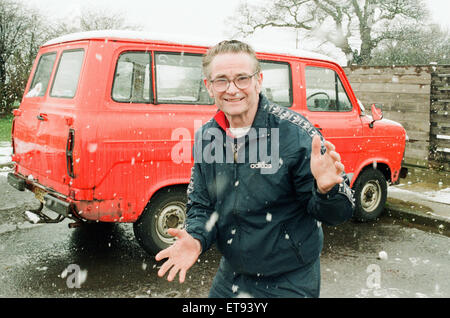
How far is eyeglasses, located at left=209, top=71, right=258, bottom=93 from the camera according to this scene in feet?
6.93

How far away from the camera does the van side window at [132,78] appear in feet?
14.0

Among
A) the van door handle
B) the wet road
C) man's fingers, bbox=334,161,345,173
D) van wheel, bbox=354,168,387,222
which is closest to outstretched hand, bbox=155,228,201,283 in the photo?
man's fingers, bbox=334,161,345,173

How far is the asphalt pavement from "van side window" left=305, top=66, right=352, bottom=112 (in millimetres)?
1774

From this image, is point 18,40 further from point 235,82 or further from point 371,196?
point 235,82

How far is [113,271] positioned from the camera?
4.21 meters

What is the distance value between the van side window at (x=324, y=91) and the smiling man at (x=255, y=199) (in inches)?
138

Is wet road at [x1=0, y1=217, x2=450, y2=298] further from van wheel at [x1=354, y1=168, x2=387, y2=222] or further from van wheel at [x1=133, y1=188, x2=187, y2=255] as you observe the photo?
van wheel at [x1=354, y1=168, x2=387, y2=222]

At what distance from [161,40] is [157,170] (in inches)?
51.5

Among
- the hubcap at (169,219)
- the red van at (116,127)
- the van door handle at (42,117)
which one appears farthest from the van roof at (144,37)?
the hubcap at (169,219)

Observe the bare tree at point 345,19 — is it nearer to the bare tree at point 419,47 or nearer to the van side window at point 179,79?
the bare tree at point 419,47
